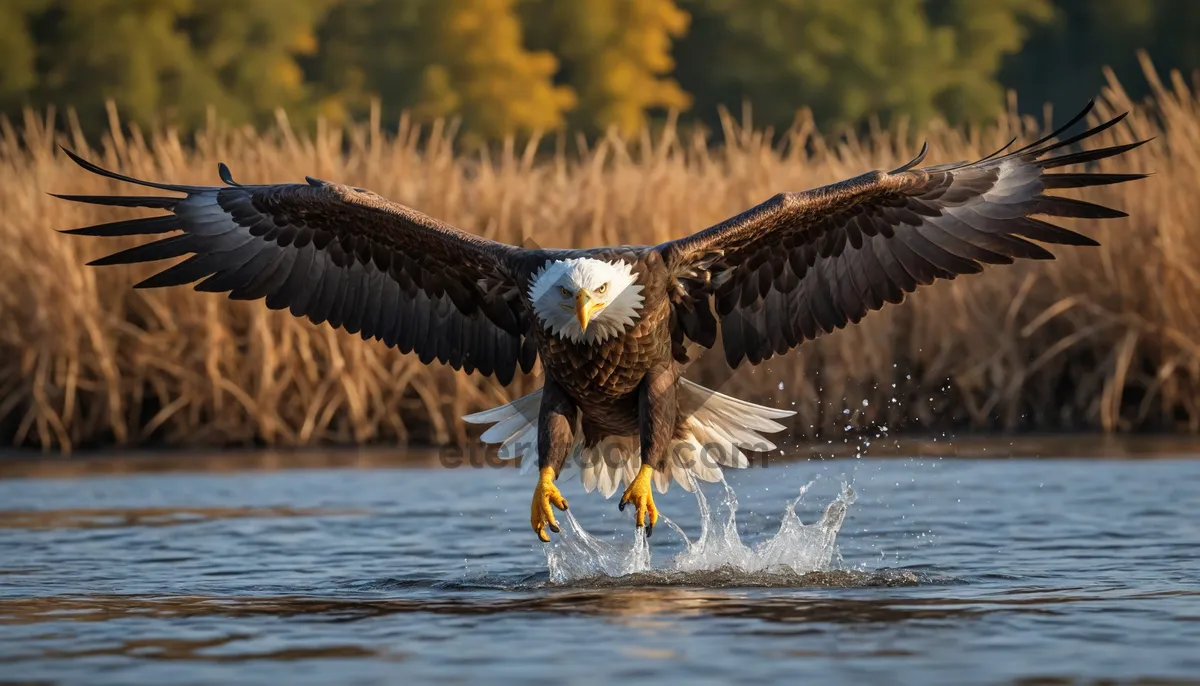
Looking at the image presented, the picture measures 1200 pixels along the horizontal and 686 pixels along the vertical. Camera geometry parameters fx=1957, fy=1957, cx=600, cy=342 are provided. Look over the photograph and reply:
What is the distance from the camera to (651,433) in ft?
26.4

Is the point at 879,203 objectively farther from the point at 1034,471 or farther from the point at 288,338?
the point at 288,338

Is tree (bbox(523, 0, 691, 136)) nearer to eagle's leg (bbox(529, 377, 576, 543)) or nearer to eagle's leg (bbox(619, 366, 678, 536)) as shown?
eagle's leg (bbox(529, 377, 576, 543))

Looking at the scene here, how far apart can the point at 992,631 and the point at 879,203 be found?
91.5 inches

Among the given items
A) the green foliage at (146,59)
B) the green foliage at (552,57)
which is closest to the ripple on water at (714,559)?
the green foliage at (146,59)

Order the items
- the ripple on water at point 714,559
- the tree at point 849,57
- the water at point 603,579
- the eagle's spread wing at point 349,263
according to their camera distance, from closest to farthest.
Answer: the water at point 603,579 → the ripple on water at point 714,559 → the eagle's spread wing at point 349,263 → the tree at point 849,57

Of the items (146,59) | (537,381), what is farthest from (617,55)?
(537,381)

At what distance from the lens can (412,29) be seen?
46969 mm

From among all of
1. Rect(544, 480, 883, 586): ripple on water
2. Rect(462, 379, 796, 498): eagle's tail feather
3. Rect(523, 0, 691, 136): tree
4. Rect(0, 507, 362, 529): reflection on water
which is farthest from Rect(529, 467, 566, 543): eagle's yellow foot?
Rect(523, 0, 691, 136): tree

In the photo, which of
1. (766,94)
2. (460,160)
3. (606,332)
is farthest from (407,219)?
(766,94)

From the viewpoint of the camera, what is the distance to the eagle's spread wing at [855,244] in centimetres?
784

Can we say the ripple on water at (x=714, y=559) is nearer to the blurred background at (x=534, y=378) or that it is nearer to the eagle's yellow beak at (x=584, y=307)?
the eagle's yellow beak at (x=584, y=307)

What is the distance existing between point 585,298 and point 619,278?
0.30 metres

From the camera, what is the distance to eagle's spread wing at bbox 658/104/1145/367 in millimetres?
7840

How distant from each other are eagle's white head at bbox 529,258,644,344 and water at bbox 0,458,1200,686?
95 centimetres
